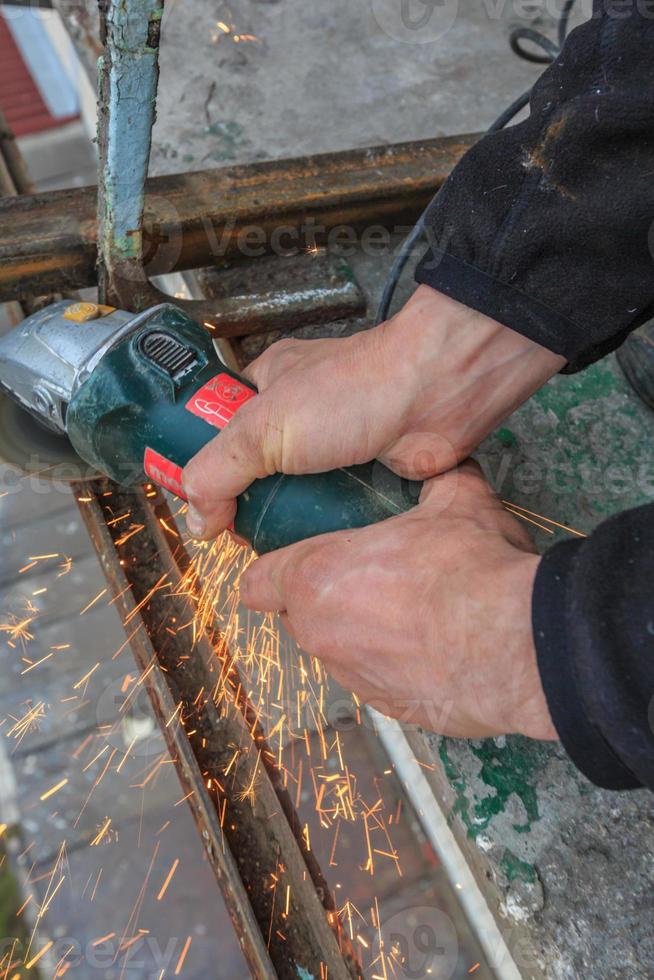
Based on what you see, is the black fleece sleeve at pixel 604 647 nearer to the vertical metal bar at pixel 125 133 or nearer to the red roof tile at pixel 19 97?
the vertical metal bar at pixel 125 133

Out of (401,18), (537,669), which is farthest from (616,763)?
(401,18)

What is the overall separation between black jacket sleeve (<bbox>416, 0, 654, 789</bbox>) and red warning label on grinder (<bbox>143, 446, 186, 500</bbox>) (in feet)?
1.60

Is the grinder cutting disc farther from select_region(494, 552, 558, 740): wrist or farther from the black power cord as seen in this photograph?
select_region(494, 552, 558, 740): wrist

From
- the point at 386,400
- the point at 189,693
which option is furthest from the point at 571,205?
the point at 189,693

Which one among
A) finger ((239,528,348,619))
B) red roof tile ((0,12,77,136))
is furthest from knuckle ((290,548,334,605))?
red roof tile ((0,12,77,136))

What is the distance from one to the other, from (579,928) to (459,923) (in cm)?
152

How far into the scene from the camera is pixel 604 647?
863 millimetres

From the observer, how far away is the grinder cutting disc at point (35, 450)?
63.2 inches

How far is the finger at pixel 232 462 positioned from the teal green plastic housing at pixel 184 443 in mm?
28

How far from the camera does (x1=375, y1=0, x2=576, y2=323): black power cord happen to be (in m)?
1.57

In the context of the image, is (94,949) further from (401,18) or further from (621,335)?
(401,18)

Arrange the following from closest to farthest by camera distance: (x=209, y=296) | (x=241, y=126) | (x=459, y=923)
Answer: (x=209, y=296), (x=241, y=126), (x=459, y=923)

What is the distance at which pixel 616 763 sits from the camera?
909 mm

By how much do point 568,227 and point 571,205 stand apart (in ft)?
0.09
